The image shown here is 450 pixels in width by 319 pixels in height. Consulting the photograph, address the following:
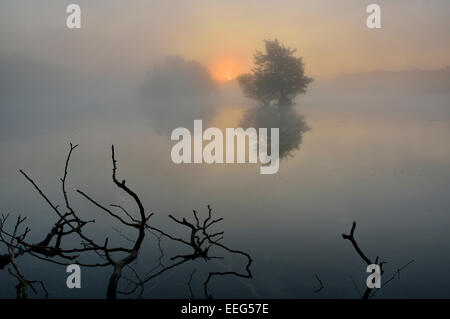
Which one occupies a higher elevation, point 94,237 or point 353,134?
point 353,134

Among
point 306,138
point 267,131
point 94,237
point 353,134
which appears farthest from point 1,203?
point 353,134

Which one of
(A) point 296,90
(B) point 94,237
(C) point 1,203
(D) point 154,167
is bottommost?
(B) point 94,237

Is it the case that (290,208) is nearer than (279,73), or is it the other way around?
(290,208)

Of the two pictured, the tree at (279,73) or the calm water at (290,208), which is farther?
the tree at (279,73)

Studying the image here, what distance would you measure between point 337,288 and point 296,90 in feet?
119

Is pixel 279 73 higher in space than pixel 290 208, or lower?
higher

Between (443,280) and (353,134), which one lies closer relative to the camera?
(443,280)

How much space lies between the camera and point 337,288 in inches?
207

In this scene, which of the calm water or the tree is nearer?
the calm water

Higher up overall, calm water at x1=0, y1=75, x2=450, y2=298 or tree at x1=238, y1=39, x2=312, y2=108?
tree at x1=238, y1=39, x2=312, y2=108

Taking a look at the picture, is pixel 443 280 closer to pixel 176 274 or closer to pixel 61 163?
pixel 176 274

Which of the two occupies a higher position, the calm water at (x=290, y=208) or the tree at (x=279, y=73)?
the tree at (x=279, y=73)
